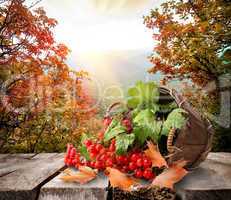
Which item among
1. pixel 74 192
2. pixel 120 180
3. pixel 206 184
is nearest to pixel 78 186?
pixel 74 192

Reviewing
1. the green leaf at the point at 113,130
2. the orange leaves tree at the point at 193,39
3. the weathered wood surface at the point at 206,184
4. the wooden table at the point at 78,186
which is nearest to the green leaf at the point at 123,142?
Result: the green leaf at the point at 113,130

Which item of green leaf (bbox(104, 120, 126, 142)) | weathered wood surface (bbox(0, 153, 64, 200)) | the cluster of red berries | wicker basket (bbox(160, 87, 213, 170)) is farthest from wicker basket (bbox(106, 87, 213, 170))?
weathered wood surface (bbox(0, 153, 64, 200))

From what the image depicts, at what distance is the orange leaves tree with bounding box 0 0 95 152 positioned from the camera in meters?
4.10

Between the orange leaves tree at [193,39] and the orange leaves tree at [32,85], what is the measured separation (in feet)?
5.16

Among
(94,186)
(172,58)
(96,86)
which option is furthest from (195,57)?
(94,186)

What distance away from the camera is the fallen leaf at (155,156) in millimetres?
1298

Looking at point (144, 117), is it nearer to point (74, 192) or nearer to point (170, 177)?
point (170, 177)

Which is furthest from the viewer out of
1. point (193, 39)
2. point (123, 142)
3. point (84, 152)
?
point (193, 39)

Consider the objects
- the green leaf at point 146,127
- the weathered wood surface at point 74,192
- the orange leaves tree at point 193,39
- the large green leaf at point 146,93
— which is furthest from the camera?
the orange leaves tree at point 193,39

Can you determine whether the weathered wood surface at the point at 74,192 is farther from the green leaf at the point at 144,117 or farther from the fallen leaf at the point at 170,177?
the green leaf at the point at 144,117

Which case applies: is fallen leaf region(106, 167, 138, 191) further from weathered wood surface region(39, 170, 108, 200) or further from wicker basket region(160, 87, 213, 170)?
wicker basket region(160, 87, 213, 170)

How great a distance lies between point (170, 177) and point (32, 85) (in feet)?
11.2

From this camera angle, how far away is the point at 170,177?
1.26 m

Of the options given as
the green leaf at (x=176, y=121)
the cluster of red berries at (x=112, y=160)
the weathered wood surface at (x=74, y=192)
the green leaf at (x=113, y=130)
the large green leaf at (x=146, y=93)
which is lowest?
the weathered wood surface at (x=74, y=192)
